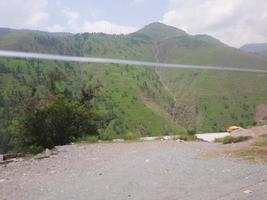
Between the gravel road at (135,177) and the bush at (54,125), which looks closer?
the gravel road at (135,177)

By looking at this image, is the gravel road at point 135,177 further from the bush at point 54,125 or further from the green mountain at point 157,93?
the green mountain at point 157,93

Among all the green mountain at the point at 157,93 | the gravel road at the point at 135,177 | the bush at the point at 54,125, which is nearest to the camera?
Answer: the gravel road at the point at 135,177

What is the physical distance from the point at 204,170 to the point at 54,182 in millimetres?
3395

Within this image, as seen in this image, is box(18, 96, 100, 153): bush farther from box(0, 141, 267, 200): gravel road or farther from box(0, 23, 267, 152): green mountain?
box(0, 23, 267, 152): green mountain

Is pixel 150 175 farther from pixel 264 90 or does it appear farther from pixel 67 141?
pixel 264 90

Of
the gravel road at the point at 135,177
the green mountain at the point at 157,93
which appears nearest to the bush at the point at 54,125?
the gravel road at the point at 135,177

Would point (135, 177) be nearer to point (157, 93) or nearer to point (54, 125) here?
point (54, 125)

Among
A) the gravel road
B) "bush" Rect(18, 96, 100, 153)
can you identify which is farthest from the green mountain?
the gravel road

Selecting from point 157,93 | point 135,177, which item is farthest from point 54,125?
point 157,93

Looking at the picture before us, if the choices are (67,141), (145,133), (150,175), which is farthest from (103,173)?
(145,133)

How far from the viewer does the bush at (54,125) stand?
19375 mm

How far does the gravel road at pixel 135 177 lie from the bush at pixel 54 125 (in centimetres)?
638

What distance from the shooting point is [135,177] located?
908cm

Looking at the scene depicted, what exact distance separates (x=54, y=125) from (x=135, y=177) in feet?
36.5
